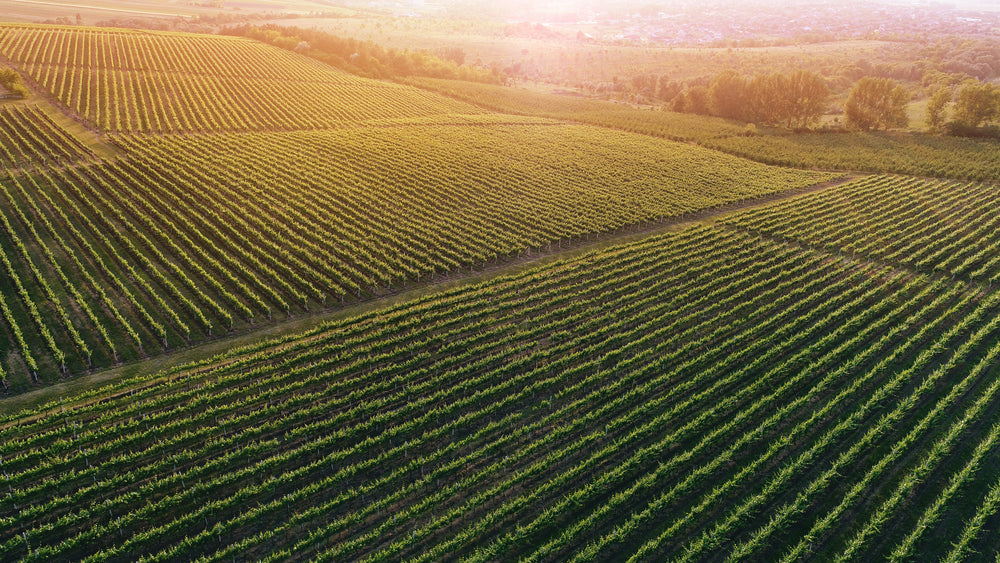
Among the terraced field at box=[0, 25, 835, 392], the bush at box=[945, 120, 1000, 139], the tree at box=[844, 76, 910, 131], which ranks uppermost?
the tree at box=[844, 76, 910, 131]

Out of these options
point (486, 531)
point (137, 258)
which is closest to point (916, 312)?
point (486, 531)

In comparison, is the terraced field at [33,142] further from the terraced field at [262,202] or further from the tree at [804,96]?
the tree at [804,96]

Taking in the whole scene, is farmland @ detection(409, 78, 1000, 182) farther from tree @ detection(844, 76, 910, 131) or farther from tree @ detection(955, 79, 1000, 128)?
tree @ detection(955, 79, 1000, 128)

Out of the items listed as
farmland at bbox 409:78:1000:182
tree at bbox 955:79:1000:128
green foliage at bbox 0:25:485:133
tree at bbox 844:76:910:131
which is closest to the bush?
tree at bbox 955:79:1000:128

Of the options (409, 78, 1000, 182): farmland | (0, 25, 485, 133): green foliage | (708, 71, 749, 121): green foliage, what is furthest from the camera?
(708, 71, 749, 121): green foliage

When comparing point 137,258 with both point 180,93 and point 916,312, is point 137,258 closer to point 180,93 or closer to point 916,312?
point 916,312
